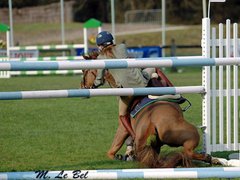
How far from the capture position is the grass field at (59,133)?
1051 centimetres

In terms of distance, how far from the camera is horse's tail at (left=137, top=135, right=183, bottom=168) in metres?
9.12

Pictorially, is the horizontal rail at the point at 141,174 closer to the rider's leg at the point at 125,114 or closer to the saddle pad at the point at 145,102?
the saddle pad at the point at 145,102

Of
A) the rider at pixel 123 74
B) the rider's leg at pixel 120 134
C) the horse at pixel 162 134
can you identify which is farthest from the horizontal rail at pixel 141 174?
the rider's leg at pixel 120 134

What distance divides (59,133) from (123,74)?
372 cm

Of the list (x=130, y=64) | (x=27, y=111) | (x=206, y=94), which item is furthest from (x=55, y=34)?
(x=130, y=64)

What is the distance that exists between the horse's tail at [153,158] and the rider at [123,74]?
31.2 inches

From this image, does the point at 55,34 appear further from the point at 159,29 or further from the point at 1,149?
the point at 1,149

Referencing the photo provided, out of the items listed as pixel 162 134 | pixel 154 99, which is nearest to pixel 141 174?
pixel 162 134

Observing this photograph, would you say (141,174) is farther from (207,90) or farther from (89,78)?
(207,90)

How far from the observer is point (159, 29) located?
5272cm

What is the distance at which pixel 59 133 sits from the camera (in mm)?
13594

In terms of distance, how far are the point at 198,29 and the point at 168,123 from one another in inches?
1652

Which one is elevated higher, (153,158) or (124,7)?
(124,7)

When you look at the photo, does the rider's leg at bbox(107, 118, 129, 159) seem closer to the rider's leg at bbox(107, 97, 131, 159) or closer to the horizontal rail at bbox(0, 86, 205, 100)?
the rider's leg at bbox(107, 97, 131, 159)
